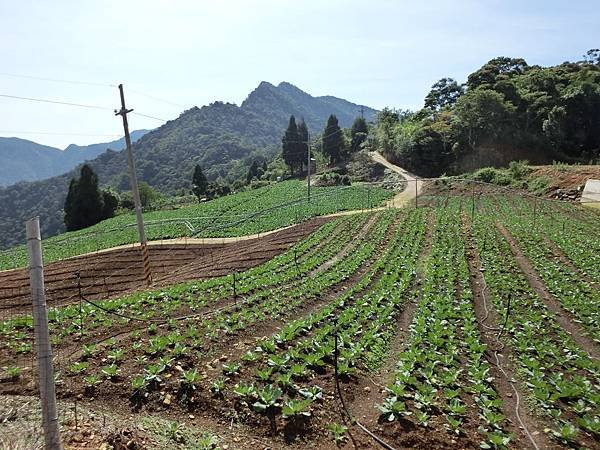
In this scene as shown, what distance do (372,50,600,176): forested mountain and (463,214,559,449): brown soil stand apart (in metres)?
44.9

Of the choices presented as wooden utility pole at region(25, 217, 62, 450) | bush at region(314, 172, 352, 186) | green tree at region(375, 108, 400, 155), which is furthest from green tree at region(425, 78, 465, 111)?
wooden utility pole at region(25, 217, 62, 450)

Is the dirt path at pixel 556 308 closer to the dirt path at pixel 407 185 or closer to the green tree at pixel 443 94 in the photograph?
the dirt path at pixel 407 185

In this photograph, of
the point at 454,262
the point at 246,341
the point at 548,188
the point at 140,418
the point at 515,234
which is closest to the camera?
the point at 140,418

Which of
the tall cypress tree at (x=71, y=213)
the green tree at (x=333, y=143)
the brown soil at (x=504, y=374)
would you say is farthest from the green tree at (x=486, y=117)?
the tall cypress tree at (x=71, y=213)

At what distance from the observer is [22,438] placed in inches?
204

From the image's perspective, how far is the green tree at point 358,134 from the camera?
85000mm

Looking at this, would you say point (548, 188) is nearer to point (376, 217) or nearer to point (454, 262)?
point (376, 217)

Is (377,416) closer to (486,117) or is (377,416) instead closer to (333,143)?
(486,117)

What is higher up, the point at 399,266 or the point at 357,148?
the point at 357,148

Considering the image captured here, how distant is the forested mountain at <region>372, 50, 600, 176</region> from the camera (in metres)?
50.6

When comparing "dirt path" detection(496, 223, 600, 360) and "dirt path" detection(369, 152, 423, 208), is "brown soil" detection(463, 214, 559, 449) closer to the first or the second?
"dirt path" detection(496, 223, 600, 360)

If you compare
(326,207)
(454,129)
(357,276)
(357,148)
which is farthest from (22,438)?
(357,148)

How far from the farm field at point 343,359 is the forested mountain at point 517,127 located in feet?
138

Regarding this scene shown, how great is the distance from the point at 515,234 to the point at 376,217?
30.7 ft
